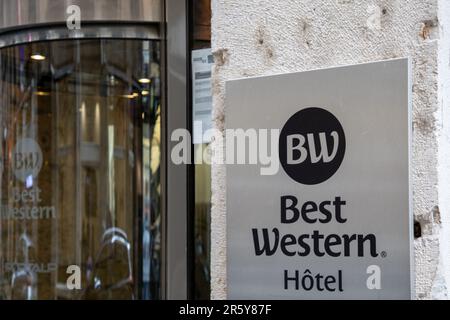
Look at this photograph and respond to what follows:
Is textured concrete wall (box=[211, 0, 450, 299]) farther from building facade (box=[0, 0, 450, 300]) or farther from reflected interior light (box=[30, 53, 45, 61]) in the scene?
reflected interior light (box=[30, 53, 45, 61])

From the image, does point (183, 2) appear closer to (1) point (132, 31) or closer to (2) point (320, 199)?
(1) point (132, 31)

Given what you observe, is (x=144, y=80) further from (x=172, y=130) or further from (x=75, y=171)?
(x=75, y=171)

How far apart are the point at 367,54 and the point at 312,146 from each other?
45 cm

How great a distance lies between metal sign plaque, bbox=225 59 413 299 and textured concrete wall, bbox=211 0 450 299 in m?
Result: 0.06

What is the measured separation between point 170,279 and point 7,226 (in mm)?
1803

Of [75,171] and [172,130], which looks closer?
[172,130]

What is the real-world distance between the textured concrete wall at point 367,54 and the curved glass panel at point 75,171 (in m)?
1.85

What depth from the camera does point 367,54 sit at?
329 centimetres

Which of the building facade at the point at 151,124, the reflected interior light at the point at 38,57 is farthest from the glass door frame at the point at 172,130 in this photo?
the reflected interior light at the point at 38,57

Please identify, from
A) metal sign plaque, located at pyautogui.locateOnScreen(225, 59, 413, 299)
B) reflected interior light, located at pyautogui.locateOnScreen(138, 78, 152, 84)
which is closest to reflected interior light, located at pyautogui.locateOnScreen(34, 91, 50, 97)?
reflected interior light, located at pyautogui.locateOnScreen(138, 78, 152, 84)

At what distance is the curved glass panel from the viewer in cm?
567

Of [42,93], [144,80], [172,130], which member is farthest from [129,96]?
[172,130]
